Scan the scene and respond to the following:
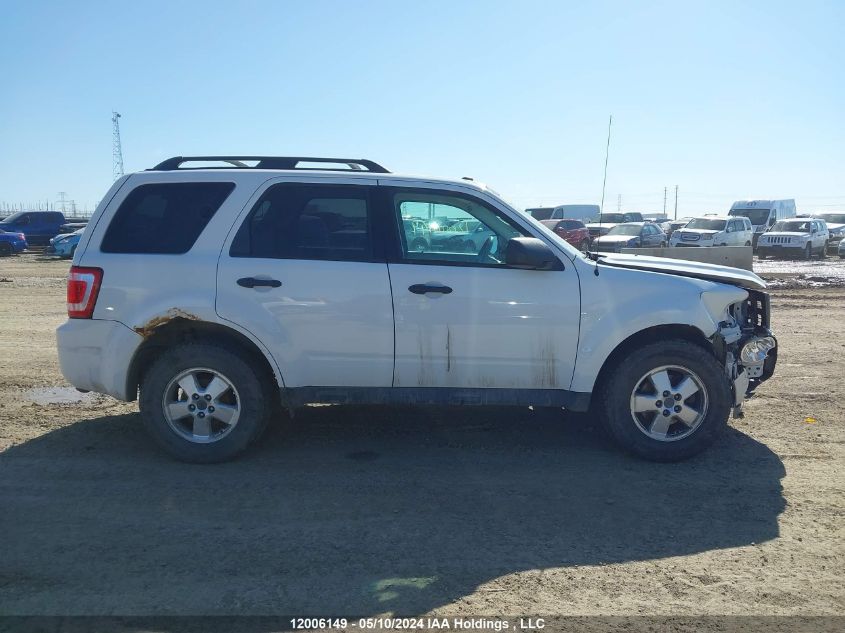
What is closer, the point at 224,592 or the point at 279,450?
the point at 224,592

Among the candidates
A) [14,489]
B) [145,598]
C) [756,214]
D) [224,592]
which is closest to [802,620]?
[224,592]

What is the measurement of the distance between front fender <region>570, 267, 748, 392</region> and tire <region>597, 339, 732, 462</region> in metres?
0.17

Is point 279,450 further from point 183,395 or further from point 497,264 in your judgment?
point 497,264

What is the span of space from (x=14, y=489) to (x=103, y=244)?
5.79 ft

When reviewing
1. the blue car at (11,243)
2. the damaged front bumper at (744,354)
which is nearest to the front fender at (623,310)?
the damaged front bumper at (744,354)

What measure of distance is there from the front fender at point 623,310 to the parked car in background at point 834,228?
98.6 ft

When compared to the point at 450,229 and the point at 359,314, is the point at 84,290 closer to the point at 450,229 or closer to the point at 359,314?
the point at 359,314

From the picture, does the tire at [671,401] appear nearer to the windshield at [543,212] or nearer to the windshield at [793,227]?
the windshield at [793,227]

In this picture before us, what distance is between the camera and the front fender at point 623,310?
5168mm

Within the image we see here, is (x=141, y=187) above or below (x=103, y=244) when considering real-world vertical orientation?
above

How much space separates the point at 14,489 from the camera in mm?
4797

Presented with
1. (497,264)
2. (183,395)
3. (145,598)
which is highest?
(497,264)

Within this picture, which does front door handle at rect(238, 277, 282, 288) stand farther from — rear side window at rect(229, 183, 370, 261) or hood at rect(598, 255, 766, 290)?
hood at rect(598, 255, 766, 290)

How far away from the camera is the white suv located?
17.0ft
